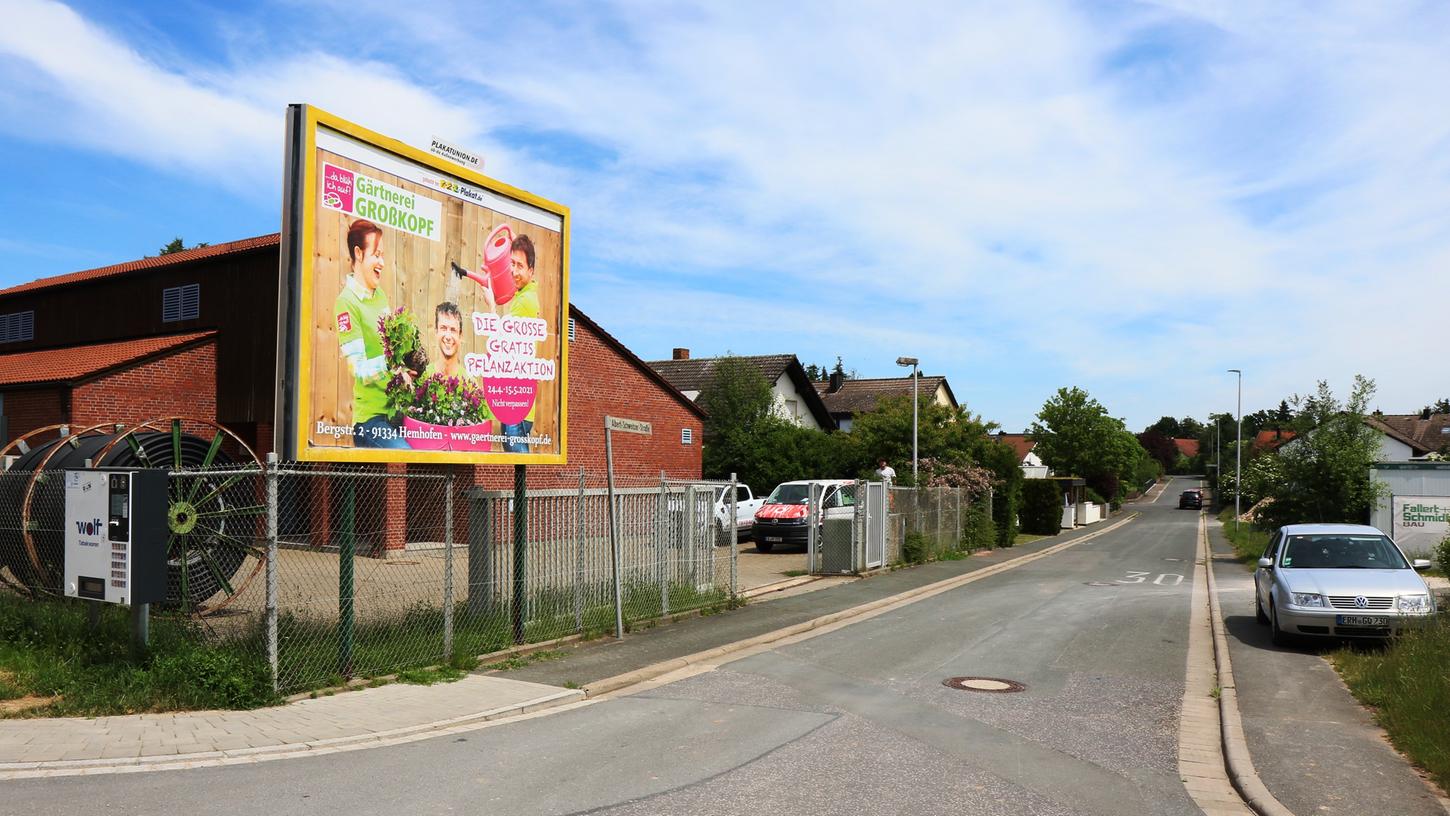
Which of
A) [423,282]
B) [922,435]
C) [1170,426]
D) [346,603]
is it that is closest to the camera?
[346,603]

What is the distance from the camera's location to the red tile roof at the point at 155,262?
2372cm

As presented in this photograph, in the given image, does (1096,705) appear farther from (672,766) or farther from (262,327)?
(262,327)

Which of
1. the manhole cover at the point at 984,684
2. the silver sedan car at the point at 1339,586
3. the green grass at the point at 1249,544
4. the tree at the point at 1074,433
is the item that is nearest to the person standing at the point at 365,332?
the manhole cover at the point at 984,684

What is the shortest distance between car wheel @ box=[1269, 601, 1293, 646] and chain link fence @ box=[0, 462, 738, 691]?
278 inches

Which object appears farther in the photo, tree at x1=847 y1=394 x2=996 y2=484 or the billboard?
tree at x1=847 y1=394 x2=996 y2=484

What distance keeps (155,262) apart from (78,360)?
430cm

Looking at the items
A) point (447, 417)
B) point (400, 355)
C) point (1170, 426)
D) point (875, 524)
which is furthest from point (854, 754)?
point (1170, 426)

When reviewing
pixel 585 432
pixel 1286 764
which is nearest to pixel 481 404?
pixel 1286 764

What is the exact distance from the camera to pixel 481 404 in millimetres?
10820

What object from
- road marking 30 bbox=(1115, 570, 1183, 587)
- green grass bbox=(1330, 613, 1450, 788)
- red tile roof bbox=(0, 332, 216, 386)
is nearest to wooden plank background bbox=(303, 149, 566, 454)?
green grass bbox=(1330, 613, 1450, 788)

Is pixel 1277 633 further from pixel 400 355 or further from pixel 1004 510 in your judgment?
pixel 1004 510

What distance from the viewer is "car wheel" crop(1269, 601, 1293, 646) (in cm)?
1253

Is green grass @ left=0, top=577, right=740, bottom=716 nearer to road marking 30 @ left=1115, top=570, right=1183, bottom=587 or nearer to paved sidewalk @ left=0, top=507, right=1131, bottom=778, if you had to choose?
paved sidewalk @ left=0, top=507, right=1131, bottom=778

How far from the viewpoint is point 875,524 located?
72.3ft
